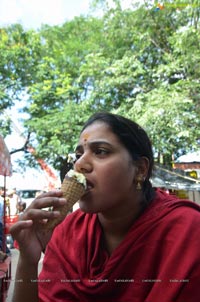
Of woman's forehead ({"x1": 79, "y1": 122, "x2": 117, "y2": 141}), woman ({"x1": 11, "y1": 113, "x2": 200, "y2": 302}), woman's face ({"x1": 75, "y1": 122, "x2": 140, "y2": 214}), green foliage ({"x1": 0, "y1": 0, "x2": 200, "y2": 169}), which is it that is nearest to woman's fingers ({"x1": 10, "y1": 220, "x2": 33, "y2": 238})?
woman ({"x1": 11, "y1": 113, "x2": 200, "y2": 302})

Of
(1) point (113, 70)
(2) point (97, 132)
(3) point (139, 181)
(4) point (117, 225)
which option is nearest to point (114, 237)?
(4) point (117, 225)

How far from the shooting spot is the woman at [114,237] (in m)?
0.66

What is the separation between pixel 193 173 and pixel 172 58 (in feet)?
5.13

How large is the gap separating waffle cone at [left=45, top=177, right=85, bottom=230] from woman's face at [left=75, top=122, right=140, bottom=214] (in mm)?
17

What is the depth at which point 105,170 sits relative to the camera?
27.3 inches

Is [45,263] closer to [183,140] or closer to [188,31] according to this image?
[183,140]

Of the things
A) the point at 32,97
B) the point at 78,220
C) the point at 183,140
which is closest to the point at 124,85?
the point at 32,97

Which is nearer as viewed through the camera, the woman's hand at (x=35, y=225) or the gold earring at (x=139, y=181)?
the woman's hand at (x=35, y=225)

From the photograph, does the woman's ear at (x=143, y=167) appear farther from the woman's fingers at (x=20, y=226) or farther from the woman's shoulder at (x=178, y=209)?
the woman's fingers at (x=20, y=226)

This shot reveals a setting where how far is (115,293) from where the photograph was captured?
0.68 metres

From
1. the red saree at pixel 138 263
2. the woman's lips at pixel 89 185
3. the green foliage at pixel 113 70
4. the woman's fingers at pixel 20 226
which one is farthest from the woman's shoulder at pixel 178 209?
the green foliage at pixel 113 70

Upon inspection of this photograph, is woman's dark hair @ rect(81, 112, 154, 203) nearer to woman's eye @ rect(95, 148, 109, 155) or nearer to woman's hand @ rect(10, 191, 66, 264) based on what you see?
woman's eye @ rect(95, 148, 109, 155)

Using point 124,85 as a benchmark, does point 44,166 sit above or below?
below

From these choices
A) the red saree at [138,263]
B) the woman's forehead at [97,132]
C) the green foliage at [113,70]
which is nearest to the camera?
the red saree at [138,263]
